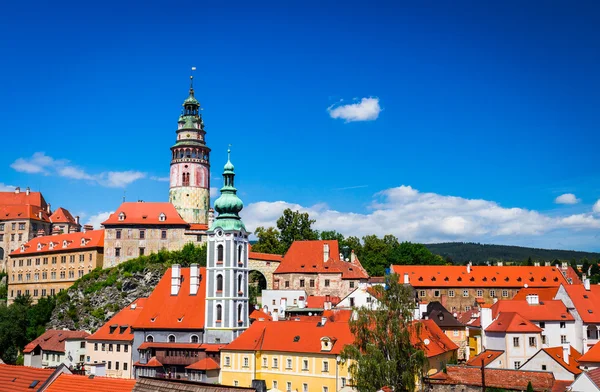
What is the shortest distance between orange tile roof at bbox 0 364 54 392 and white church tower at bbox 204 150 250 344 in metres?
31.9

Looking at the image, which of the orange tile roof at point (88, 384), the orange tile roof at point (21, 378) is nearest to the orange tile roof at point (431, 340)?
the orange tile roof at point (88, 384)

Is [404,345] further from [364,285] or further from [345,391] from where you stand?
[364,285]

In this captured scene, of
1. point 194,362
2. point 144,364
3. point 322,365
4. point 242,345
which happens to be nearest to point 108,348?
point 144,364

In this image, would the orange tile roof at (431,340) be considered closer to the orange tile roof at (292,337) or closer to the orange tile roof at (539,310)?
the orange tile roof at (292,337)

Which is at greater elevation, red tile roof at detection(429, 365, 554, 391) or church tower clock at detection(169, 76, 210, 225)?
church tower clock at detection(169, 76, 210, 225)

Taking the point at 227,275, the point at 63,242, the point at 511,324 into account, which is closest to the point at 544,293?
the point at 511,324

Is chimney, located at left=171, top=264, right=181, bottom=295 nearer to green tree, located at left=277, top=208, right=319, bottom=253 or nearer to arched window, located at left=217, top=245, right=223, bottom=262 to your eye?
arched window, located at left=217, top=245, right=223, bottom=262

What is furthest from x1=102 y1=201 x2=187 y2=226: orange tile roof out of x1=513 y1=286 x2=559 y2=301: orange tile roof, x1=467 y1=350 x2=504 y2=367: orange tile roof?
x1=467 y1=350 x2=504 y2=367: orange tile roof

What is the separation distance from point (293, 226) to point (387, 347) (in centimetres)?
5616

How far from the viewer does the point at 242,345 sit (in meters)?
48.9

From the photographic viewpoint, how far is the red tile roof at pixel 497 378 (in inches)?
1490

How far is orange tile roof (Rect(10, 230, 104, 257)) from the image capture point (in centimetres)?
8450

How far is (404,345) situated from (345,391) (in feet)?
23.9

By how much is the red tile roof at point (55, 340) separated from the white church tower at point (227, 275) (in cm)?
1593
